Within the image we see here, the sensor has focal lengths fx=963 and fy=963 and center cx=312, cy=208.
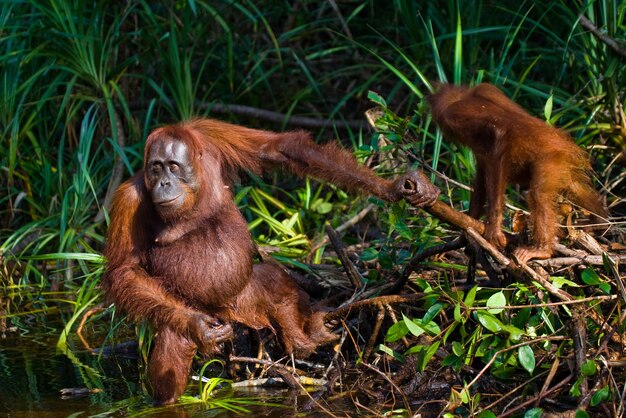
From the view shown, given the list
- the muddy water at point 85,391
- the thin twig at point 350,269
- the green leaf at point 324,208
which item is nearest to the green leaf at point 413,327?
the muddy water at point 85,391

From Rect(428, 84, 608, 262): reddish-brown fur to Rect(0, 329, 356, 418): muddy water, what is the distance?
116 centimetres

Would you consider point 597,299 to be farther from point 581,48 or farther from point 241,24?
point 241,24

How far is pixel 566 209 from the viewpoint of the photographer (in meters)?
4.58

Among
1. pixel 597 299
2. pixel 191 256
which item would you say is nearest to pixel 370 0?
pixel 191 256

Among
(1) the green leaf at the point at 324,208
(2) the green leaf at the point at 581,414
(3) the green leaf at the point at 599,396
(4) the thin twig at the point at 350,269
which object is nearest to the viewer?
(2) the green leaf at the point at 581,414

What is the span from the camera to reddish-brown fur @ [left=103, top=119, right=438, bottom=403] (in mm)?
4297

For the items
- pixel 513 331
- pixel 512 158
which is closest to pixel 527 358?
pixel 513 331

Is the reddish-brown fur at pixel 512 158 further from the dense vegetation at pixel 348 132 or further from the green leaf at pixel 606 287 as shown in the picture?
the green leaf at pixel 606 287

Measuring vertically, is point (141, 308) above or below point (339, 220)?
above

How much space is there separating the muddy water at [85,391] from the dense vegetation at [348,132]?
8.2 inches

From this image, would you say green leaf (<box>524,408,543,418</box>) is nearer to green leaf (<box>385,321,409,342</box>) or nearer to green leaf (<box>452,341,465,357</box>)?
green leaf (<box>452,341,465,357</box>)

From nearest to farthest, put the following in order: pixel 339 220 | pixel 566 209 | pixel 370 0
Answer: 1. pixel 566 209
2. pixel 339 220
3. pixel 370 0

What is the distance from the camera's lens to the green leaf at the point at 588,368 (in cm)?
340

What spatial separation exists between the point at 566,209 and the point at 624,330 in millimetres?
1017
